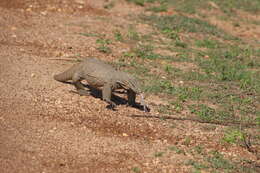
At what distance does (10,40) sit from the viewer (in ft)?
32.3

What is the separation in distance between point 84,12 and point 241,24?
4966mm

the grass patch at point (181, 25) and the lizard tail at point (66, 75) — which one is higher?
the lizard tail at point (66, 75)

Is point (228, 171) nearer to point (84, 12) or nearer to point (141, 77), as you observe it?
point (141, 77)

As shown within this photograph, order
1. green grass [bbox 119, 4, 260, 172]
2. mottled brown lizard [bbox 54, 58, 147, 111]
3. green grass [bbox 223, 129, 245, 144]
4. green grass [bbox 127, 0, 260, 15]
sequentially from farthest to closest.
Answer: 1. green grass [bbox 127, 0, 260, 15]
2. mottled brown lizard [bbox 54, 58, 147, 111]
3. green grass [bbox 119, 4, 260, 172]
4. green grass [bbox 223, 129, 245, 144]

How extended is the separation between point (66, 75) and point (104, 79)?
904mm

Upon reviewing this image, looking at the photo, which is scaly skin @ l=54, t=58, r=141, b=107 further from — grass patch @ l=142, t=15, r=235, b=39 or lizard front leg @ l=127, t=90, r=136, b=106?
grass patch @ l=142, t=15, r=235, b=39

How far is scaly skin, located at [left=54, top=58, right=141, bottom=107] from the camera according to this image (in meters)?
7.12

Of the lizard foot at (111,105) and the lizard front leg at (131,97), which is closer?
the lizard foot at (111,105)

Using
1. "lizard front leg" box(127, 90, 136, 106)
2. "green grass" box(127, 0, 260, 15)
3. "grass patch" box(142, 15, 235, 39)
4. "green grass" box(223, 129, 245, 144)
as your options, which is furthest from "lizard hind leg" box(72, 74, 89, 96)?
"green grass" box(127, 0, 260, 15)

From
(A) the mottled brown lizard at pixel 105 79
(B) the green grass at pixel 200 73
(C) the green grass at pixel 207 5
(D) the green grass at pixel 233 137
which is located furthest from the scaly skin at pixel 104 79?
(C) the green grass at pixel 207 5

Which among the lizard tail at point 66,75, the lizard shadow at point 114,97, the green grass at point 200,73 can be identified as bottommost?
the green grass at point 200,73

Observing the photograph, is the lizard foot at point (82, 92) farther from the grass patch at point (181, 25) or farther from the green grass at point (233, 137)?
the grass patch at point (181, 25)

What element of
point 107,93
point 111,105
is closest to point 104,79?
point 107,93

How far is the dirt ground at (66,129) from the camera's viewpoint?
5.71 m
